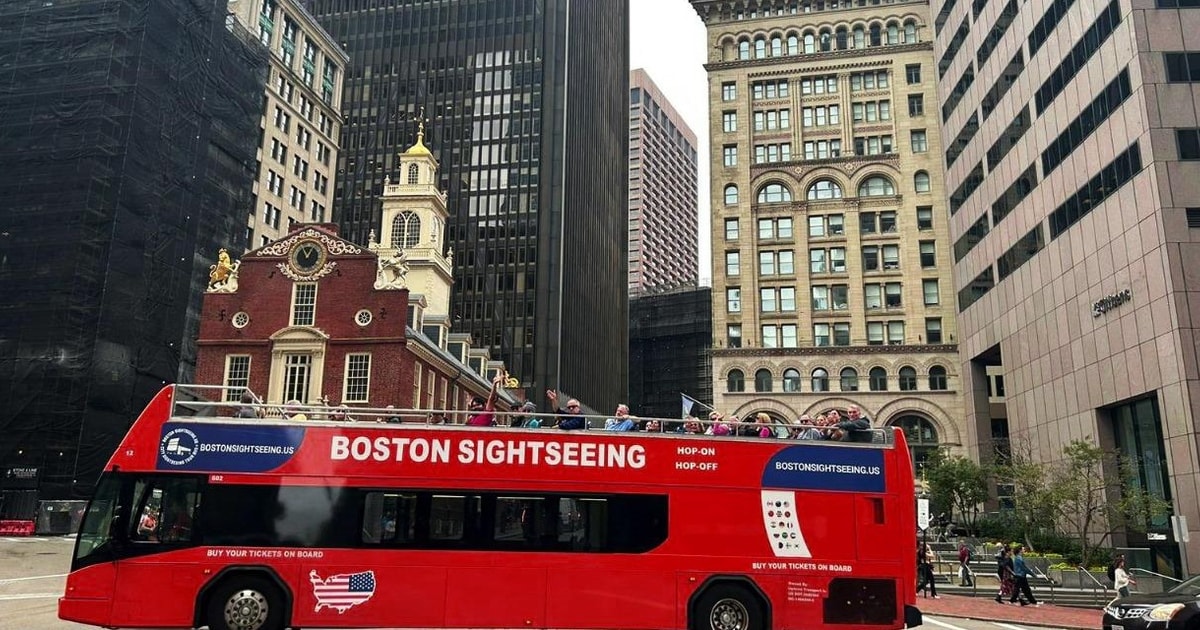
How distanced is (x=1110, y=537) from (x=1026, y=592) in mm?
15282

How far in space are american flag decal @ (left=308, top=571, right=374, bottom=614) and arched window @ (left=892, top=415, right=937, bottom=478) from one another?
191ft

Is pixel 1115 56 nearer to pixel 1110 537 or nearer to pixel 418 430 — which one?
pixel 1110 537

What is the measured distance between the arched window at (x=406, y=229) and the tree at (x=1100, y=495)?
45.4 m

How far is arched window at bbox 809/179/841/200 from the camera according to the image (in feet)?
244

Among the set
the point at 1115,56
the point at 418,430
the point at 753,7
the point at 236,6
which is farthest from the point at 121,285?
the point at 753,7

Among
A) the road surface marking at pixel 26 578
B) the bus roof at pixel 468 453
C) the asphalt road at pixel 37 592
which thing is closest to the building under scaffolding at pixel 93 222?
the asphalt road at pixel 37 592

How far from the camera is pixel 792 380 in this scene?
231 ft

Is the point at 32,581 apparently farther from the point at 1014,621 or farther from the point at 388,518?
the point at 1014,621

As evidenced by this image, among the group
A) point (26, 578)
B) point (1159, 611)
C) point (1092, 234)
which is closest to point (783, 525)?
point (1159, 611)

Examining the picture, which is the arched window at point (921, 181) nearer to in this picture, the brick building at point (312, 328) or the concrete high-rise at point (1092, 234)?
the concrete high-rise at point (1092, 234)

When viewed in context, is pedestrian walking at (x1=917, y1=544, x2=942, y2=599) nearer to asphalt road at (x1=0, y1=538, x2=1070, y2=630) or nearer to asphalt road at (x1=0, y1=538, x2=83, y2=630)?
Result: asphalt road at (x1=0, y1=538, x2=1070, y2=630)

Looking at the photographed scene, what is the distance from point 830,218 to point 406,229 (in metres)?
36.2

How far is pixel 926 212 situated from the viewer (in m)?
72.2

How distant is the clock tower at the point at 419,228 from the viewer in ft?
206
